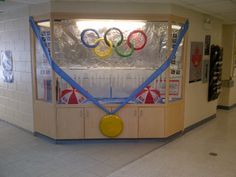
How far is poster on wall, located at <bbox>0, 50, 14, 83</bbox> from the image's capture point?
15.4 feet

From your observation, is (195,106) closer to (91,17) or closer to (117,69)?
(117,69)

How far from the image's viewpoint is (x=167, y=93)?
394cm

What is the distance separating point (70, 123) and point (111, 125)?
707 mm

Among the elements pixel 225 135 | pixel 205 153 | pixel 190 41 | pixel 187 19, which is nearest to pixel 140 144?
pixel 205 153

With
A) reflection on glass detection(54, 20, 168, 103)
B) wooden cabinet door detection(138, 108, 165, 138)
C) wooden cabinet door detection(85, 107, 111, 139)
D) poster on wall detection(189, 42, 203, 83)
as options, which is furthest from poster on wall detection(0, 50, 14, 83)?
poster on wall detection(189, 42, 203, 83)

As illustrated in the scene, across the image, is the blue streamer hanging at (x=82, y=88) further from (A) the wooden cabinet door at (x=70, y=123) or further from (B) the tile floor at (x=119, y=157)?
(B) the tile floor at (x=119, y=157)

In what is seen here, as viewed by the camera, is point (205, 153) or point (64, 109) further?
point (64, 109)

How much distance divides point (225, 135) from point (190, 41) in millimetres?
1971

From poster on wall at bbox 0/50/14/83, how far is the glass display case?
93 cm

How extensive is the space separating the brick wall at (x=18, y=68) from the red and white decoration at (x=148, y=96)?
2.05 m

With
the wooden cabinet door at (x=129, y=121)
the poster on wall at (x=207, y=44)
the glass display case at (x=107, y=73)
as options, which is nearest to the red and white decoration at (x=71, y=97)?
the glass display case at (x=107, y=73)

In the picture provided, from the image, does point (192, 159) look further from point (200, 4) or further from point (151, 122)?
point (200, 4)

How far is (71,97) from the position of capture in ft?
12.8

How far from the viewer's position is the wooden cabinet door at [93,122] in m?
3.89
